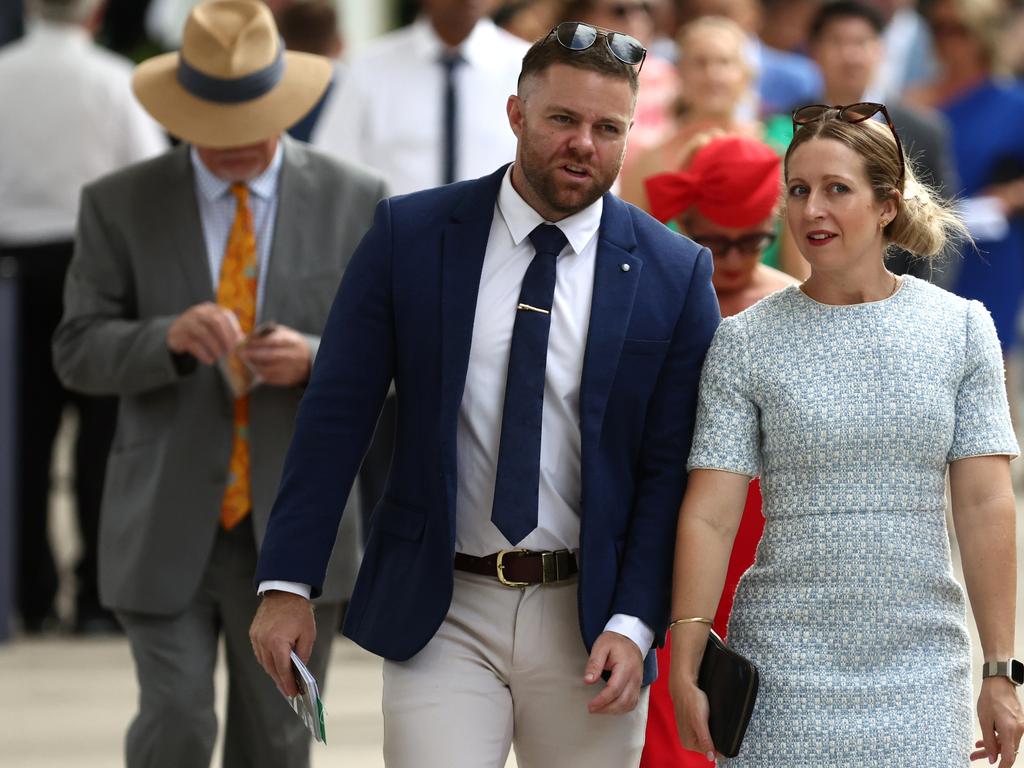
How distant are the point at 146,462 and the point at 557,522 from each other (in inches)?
58.8

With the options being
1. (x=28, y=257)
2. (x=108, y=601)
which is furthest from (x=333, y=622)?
(x=28, y=257)

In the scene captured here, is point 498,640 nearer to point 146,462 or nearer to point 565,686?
point 565,686

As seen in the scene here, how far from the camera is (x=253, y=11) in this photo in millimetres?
5293

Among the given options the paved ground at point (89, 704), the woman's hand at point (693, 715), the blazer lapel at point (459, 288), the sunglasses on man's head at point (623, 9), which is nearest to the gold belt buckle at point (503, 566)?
the blazer lapel at point (459, 288)

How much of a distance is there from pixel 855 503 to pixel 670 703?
1136 mm

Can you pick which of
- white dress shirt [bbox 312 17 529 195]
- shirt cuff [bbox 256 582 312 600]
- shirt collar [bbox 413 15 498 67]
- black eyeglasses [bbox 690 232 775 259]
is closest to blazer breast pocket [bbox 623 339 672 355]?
shirt cuff [bbox 256 582 312 600]

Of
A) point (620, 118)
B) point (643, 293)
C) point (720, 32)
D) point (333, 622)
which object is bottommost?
point (333, 622)

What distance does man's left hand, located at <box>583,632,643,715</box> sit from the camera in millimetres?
3605

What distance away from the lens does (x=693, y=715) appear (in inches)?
138

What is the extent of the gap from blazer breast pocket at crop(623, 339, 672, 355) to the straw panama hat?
1514mm

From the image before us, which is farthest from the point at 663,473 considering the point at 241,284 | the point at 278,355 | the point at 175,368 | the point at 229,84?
the point at 229,84

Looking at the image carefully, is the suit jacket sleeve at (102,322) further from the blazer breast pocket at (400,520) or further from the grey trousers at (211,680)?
the blazer breast pocket at (400,520)

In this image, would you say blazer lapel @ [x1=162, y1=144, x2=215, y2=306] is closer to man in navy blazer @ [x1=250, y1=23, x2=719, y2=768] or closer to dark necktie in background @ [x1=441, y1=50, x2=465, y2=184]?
man in navy blazer @ [x1=250, y1=23, x2=719, y2=768]

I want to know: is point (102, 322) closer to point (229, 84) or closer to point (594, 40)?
point (229, 84)
